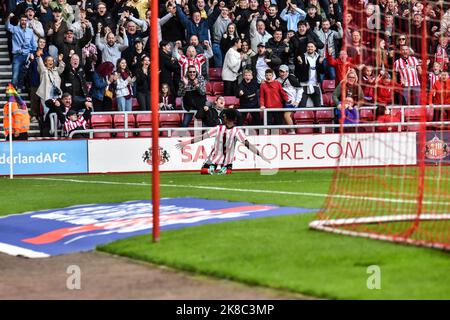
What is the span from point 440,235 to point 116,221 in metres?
5.01

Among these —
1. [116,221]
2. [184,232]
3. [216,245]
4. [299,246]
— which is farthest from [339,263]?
[116,221]

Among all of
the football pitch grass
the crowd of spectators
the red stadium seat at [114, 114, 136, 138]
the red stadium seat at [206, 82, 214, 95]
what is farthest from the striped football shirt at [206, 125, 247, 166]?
the football pitch grass

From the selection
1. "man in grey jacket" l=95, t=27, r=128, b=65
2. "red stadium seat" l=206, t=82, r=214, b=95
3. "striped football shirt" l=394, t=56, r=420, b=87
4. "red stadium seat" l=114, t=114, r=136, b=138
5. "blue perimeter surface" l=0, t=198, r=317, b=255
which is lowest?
"blue perimeter surface" l=0, t=198, r=317, b=255

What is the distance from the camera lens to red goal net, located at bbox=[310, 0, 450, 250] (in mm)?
14156

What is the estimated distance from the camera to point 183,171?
96.9 ft

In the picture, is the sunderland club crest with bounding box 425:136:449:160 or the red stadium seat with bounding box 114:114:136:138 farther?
the red stadium seat with bounding box 114:114:136:138

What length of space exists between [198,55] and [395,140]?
6846 millimetres

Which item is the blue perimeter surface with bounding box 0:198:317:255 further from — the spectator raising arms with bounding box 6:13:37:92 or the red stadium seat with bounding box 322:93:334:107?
the red stadium seat with bounding box 322:93:334:107

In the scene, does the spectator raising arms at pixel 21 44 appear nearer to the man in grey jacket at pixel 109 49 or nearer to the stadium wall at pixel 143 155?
the man in grey jacket at pixel 109 49

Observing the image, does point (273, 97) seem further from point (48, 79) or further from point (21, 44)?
point (21, 44)

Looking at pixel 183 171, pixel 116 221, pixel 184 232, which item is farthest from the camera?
pixel 183 171

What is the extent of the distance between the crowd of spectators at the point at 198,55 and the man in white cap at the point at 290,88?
0.03m

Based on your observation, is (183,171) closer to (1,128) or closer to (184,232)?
(1,128)

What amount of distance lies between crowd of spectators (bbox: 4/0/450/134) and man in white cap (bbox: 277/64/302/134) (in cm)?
3
